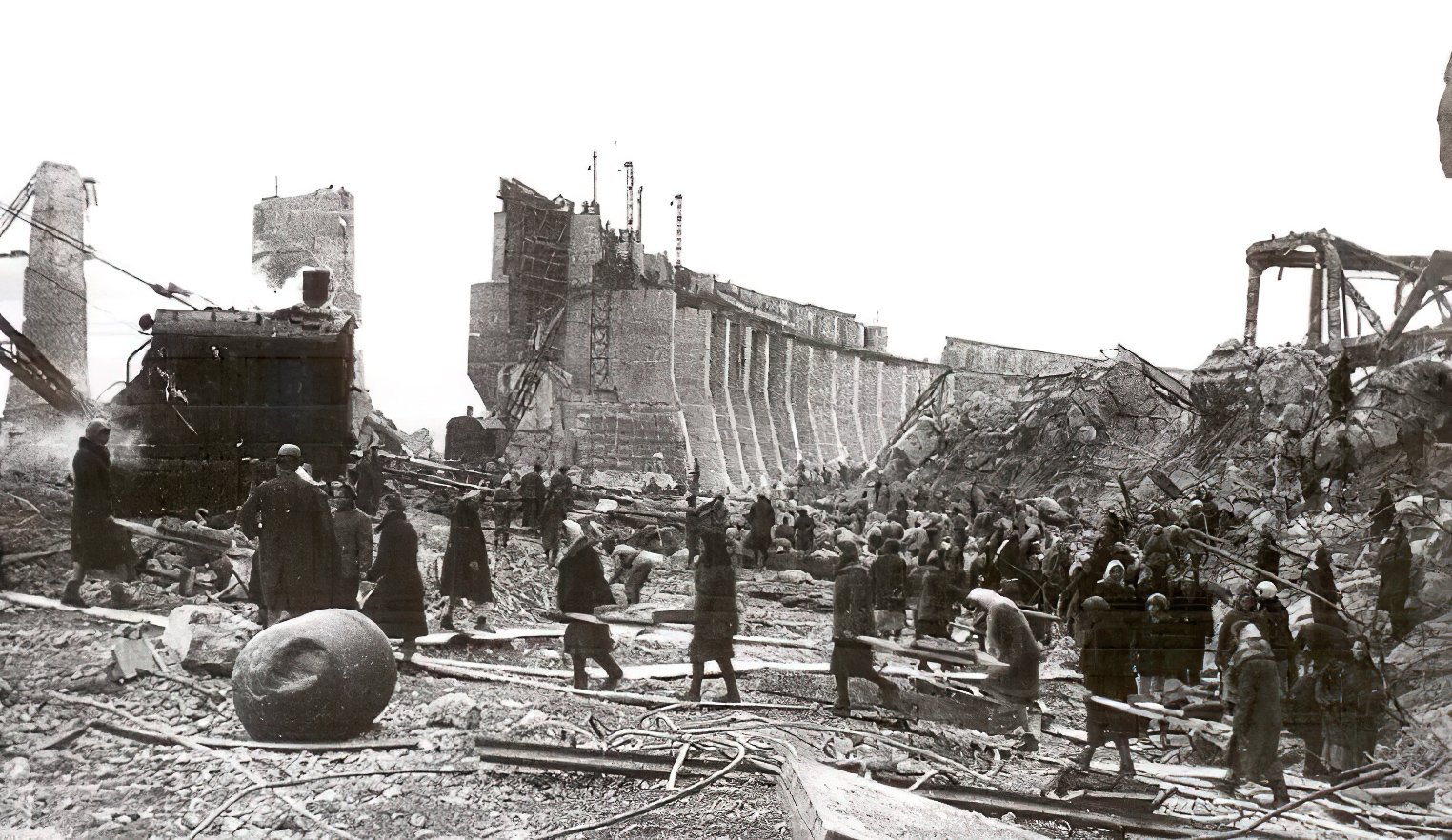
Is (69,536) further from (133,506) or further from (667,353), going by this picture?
(667,353)

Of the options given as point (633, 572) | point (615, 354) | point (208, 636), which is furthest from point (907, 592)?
point (208, 636)

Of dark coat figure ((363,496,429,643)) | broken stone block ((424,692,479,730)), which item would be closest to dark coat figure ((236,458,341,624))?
dark coat figure ((363,496,429,643))

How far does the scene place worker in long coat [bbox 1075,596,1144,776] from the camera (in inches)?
187

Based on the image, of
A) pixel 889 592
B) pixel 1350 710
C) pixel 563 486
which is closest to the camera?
pixel 1350 710

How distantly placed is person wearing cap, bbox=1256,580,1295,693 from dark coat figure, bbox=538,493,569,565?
3.73 meters

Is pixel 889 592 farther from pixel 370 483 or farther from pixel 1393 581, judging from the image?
pixel 370 483

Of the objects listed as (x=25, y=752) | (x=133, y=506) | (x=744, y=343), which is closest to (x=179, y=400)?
(x=133, y=506)

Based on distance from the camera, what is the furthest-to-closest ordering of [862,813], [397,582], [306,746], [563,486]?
1. [563,486]
2. [397,582]
3. [306,746]
4. [862,813]

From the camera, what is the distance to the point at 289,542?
462cm

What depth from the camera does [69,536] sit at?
15.2ft

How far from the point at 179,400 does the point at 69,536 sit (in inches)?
34.0

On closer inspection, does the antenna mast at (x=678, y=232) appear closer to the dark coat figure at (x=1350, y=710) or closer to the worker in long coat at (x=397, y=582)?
the worker in long coat at (x=397, y=582)

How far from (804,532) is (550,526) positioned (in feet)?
5.06

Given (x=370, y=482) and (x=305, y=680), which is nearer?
(x=305, y=680)
